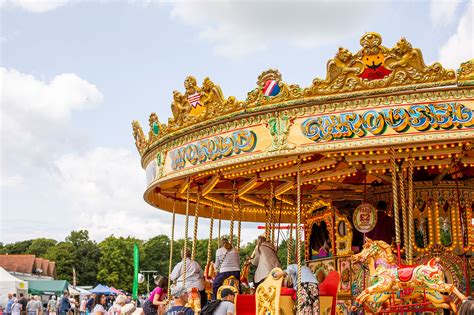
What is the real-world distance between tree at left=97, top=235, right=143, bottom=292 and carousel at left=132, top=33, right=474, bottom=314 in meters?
49.1

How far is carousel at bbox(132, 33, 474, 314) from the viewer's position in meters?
7.62

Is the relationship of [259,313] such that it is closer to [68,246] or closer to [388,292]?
[388,292]

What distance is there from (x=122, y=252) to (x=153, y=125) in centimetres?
5228

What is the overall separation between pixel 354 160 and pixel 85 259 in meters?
60.5

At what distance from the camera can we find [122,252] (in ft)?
201

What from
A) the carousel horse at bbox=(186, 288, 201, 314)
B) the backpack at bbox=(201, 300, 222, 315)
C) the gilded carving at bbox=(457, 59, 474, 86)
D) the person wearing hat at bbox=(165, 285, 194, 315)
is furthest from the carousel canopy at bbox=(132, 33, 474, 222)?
the person wearing hat at bbox=(165, 285, 194, 315)

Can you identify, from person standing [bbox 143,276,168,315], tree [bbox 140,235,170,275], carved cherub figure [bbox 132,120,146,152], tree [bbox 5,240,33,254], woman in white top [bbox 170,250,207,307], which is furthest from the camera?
tree [bbox 5,240,33,254]

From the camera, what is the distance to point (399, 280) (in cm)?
746

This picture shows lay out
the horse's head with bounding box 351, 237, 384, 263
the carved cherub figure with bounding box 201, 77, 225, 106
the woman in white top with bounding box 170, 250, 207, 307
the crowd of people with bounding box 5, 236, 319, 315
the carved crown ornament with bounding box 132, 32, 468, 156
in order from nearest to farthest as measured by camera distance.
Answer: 1. the carved crown ornament with bounding box 132, 32, 468, 156
2. the horse's head with bounding box 351, 237, 384, 263
3. the crowd of people with bounding box 5, 236, 319, 315
4. the carved cherub figure with bounding box 201, 77, 225, 106
5. the woman in white top with bounding box 170, 250, 207, 307

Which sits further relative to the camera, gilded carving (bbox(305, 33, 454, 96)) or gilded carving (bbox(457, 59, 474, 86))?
gilded carving (bbox(305, 33, 454, 96))

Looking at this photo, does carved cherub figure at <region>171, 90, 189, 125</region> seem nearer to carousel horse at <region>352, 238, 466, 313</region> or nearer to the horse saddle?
carousel horse at <region>352, 238, 466, 313</region>

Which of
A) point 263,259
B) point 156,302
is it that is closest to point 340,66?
point 263,259

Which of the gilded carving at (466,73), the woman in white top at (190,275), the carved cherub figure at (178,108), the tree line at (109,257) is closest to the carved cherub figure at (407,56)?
the gilded carving at (466,73)

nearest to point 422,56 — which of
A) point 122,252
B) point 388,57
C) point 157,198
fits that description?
point 388,57
